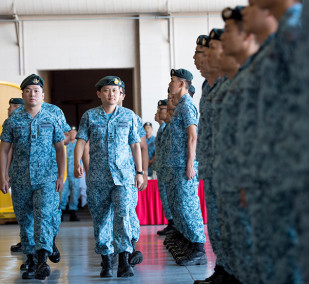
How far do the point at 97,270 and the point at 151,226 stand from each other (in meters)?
3.44

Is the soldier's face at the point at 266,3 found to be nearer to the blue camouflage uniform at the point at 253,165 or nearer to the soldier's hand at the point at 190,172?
the blue camouflage uniform at the point at 253,165

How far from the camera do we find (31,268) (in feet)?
14.3

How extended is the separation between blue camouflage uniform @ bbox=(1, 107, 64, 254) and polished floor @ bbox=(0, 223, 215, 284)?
0.30 metres

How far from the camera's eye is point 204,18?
1102 cm

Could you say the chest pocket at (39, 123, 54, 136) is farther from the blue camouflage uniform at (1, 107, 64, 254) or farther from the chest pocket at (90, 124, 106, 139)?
the chest pocket at (90, 124, 106, 139)

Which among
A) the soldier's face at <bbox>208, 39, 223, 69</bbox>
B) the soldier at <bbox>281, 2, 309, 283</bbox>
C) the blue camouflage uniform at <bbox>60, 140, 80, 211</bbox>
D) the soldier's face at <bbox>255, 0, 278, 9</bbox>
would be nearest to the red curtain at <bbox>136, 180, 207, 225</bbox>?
the blue camouflage uniform at <bbox>60, 140, 80, 211</bbox>

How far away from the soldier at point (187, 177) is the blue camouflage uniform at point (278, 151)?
2.81 meters

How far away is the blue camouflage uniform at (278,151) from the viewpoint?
1.66m

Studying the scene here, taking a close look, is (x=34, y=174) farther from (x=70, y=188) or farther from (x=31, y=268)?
(x=70, y=188)

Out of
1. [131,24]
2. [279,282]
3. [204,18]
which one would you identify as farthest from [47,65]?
[279,282]

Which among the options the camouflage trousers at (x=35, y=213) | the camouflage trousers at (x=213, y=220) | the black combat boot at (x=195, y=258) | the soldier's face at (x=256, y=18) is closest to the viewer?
the soldier's face at (x=256, y=18)

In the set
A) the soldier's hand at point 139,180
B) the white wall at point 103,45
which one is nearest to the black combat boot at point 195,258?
the soldier's hand at point 139,180

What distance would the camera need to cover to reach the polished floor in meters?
4.14

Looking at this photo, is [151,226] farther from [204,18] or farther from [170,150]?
[204,18]
